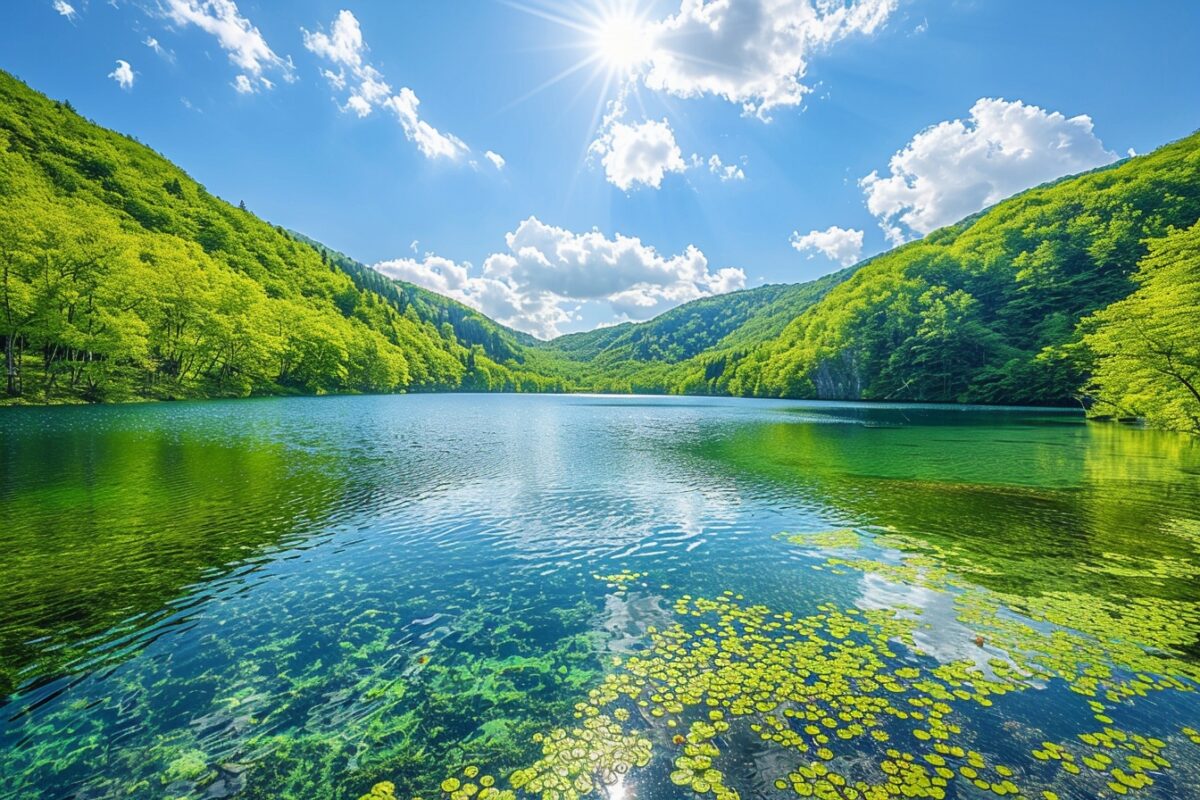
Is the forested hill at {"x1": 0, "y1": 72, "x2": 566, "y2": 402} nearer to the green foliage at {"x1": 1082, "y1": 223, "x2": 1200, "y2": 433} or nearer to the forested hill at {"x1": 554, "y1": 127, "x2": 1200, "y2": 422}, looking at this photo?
the green foliage at {"x1": 1082, "y1": 223, "x2": 1200, "y2": 433}

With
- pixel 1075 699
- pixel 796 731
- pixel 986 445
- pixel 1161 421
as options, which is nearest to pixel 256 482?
pixel 796 731

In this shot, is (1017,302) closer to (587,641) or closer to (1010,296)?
(1010,296)

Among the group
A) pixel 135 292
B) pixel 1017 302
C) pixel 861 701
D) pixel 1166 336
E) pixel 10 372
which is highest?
pixel 1017 302

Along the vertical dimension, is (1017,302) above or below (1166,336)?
above

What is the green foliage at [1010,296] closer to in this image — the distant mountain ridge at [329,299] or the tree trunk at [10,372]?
the distant mountain ridge at [329,299]

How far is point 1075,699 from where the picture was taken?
8.38m

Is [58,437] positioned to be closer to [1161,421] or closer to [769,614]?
[769,614]

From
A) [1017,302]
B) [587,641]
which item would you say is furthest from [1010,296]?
[587,641]

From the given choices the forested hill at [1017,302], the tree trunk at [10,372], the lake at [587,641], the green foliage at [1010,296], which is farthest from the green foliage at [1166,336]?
the tree trunk at [10,372]

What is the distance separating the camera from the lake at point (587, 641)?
679 cm

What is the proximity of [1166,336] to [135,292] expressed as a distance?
124753 mm

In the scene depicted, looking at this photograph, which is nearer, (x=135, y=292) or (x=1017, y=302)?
(x=135, y=292)

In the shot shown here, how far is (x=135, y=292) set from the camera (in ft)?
243

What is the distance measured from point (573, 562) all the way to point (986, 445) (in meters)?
47.8
